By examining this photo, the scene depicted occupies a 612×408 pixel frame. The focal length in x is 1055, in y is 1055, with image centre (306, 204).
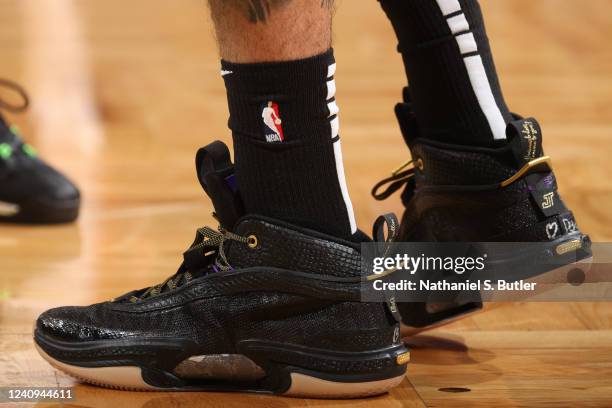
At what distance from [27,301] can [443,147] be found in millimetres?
518

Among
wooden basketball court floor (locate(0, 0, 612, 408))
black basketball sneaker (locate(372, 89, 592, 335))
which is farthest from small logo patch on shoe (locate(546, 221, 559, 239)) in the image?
wooden basketball court floor (locate(0, 0, 612, 408))

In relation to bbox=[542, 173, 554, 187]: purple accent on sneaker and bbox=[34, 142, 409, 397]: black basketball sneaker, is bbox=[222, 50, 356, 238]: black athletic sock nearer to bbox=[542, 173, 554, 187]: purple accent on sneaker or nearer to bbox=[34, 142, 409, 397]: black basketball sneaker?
bbox=[34, 142, 409, 397]: black basketball sneaker

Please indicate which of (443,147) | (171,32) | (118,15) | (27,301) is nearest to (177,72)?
(171,32)

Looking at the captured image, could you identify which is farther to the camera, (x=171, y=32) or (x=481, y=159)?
(x=171, y=32)

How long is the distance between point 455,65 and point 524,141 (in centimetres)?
10

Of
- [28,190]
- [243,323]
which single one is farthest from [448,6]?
[28,190]

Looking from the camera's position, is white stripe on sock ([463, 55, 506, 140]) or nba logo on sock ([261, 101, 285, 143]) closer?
nba logo on sock ([261, 101, 285, 143])

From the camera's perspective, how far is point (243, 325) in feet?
2.93

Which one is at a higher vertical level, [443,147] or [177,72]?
[177,72]

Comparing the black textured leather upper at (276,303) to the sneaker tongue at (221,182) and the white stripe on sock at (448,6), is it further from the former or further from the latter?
the white stripe on sock at (448,6)

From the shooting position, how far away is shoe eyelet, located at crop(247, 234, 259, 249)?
0.89m

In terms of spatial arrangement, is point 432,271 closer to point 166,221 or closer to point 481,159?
point 481,159

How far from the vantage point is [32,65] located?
2725 mm

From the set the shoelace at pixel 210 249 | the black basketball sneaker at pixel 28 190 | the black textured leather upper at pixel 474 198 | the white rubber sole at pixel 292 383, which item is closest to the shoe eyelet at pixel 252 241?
the shoelace at pixel 210 249
